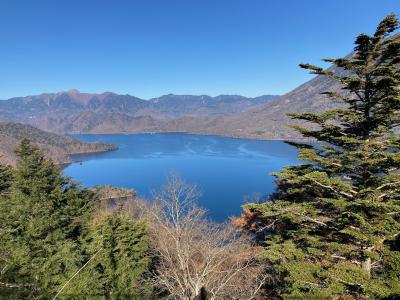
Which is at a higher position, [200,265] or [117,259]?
[117,259]

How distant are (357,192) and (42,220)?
A: 13.6 metres

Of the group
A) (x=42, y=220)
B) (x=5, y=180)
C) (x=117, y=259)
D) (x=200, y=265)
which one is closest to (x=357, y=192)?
(x=117, y=259)

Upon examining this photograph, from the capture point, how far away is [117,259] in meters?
15.0

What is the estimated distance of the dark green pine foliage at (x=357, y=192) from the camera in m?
7.41

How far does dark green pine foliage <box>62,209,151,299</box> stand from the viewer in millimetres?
13984

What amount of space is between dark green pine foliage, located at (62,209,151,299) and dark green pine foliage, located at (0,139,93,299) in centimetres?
103

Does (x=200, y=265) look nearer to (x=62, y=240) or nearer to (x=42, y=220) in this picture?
(x=62, y=240)

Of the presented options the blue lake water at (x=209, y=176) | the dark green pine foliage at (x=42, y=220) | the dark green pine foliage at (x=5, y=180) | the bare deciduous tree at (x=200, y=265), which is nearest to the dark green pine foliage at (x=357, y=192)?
the bare deciduous tree at (x=200, y=265)

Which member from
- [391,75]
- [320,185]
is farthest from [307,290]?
[391,75]

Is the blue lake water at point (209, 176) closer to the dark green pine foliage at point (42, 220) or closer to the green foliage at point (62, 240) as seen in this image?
the dark green pine foliage at point (42, 220)

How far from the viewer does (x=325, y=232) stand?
29.5ft

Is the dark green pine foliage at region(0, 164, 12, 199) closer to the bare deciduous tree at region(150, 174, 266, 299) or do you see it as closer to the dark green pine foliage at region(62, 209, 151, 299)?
the dark green pine foliage at region(62, 209, 151, 299)

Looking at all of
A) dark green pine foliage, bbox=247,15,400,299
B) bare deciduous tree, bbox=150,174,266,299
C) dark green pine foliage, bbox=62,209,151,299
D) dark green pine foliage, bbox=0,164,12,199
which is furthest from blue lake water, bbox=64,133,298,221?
dark green pine foliage, bbox=247,15,400,299

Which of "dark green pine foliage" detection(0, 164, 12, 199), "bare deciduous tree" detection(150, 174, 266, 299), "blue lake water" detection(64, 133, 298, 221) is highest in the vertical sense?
"dark green pine foliage" detection(0, 164, 12, 199)
